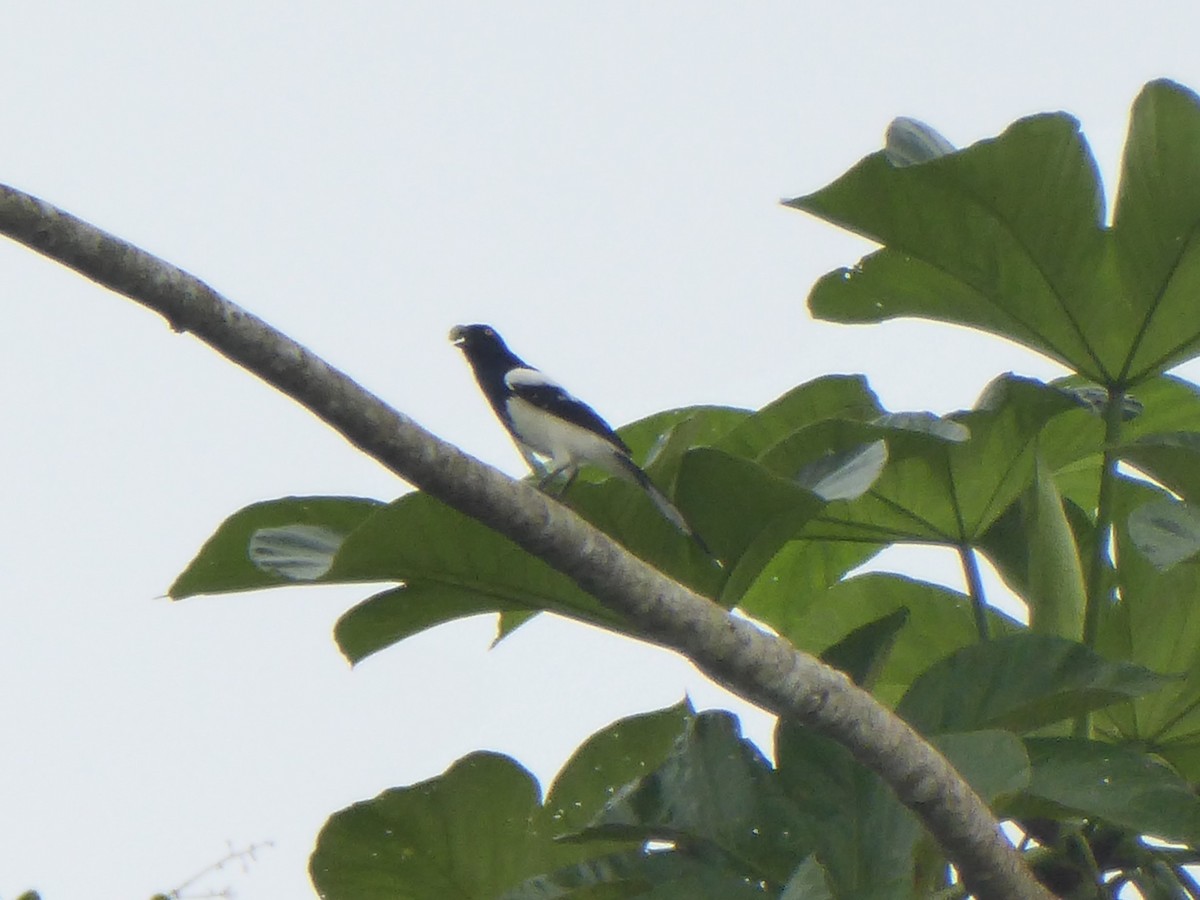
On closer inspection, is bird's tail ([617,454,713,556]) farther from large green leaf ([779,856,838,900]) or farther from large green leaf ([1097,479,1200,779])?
large green leaf ([1097,479,1200,779])

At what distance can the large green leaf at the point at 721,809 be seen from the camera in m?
2.50

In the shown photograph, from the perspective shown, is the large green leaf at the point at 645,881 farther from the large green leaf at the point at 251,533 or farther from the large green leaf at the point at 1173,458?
the large green leaf at the point at 1173,458

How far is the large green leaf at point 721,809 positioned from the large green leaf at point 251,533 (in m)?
0.59

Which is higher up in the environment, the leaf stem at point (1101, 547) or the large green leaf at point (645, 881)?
the leaf stem at point (1101, 547)

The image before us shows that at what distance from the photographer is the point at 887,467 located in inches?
117

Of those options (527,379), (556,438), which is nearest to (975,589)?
(556,438)

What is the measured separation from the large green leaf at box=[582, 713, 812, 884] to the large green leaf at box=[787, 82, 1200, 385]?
928mm

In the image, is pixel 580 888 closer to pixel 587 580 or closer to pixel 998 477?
pixel 587 580

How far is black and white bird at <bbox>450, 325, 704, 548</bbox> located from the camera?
12.9 feet

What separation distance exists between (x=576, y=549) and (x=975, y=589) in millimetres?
1099

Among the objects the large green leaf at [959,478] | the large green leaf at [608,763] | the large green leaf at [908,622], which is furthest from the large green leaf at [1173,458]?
the large green leaf at [608,763]

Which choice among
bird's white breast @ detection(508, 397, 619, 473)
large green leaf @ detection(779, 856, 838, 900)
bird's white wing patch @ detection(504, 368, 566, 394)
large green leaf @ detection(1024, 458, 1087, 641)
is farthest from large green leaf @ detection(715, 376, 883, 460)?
bird's white wing patch @ detection(504, 368, 566, 394)

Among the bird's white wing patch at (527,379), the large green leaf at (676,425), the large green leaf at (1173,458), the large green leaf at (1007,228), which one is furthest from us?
the bird's white wing patch at (527,379)

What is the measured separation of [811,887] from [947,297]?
1.23 m
